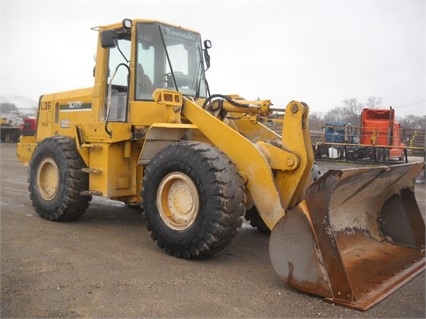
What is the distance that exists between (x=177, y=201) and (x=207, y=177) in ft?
2.12

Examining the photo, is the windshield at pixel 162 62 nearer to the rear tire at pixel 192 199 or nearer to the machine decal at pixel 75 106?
the machine decal at pixel 75 106

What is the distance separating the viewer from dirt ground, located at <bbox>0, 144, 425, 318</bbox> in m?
3.70

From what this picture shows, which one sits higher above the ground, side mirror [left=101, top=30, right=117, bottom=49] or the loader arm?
side mirror [left=101, top=30, right=117, bottom=49]

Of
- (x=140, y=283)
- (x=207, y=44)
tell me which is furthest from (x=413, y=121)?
(x=140, y=283)

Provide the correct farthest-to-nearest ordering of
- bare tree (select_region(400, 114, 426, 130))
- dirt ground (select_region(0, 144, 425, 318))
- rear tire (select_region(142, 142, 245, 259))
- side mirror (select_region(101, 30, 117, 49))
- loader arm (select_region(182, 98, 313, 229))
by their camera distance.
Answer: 1. bare tree (select_region(400, 114, 426, 130))
2. side mirror (select_region(101, 30, 117, 49))
3. loader arm (select_region(182, 98, 313, 229))
4. rear tire (select_region(142, 142, 245, 259))
5. dirt ground (select_region(0, 144, 425, 318))

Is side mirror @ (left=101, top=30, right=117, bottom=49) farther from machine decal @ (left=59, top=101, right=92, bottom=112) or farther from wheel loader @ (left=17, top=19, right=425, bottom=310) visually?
machine decal @ (left=59, top=101, right=92, bottom=112)

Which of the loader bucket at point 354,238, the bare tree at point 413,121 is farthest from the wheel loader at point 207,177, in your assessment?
the bare tree at point 413,121

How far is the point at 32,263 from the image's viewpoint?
15.8ft

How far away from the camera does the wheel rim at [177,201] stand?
16.4ft

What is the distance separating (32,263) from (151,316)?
1.88 metres

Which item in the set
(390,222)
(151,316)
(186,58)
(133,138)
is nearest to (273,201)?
(390,222)

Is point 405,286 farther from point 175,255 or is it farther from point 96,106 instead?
point 96,106

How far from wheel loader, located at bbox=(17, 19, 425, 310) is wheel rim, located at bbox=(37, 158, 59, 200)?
18 mm

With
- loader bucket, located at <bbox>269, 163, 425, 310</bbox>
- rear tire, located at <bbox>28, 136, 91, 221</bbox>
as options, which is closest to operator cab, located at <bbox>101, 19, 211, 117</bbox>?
rear tire, located at <bbox>28, 136, 91, 221</bbox>
